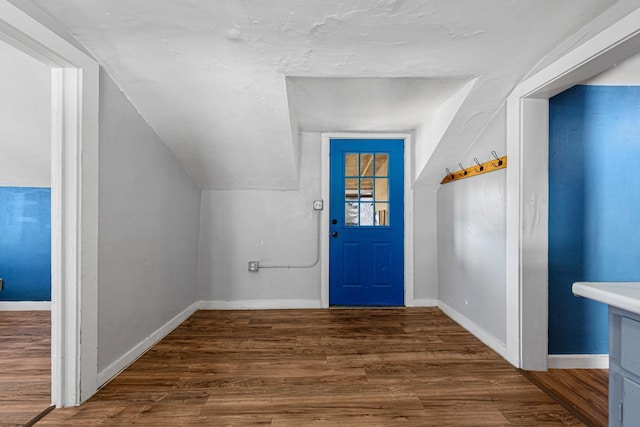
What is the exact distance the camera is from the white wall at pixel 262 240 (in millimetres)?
3145

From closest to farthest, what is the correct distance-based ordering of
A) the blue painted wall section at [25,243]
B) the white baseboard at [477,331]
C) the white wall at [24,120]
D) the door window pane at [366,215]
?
the white wall at [24,120]
the white baseboard at [477,331]
the blue painted wall section at [25,243]
the door window pane at [366,215]

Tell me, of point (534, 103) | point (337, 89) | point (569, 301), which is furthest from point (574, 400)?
point (337, 89)

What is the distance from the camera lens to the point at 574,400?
1.57 m

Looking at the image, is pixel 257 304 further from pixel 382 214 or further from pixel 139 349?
pixel 382 214

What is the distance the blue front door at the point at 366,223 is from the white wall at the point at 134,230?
5.09 ft

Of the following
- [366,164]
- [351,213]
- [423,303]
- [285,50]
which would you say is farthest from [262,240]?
[285,50]

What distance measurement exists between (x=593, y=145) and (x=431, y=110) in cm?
117

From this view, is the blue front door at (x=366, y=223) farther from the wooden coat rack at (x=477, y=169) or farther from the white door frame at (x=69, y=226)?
the white door frame at (x=69, y=226)

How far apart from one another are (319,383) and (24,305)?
10.4 feet

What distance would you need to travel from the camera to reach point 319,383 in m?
1.72

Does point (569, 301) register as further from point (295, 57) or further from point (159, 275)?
point (159, 275)

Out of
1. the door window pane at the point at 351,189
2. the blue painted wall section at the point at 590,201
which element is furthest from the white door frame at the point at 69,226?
the blue painted wall section at the point at 590,201

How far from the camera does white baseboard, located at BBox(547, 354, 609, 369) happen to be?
1908mm

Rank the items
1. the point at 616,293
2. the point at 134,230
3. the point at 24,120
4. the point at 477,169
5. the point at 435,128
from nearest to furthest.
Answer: the point at 616,293 < the point at 134,230 < the point at 24,120 < the point at 477,169 < the point at 435,128
